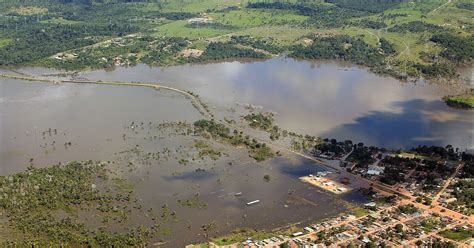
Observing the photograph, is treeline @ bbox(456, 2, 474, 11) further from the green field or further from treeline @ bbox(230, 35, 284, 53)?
treeline @ bbox(230, 35, 284, 53)

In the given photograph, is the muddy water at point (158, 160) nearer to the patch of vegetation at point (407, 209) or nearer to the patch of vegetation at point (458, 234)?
the patch of vegetation at point (407, 209)

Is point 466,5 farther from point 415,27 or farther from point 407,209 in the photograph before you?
point 407,209

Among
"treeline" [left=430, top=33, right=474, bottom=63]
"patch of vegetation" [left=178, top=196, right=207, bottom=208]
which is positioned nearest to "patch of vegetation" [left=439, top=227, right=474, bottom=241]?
"patch of vegetation" [left=178, top=196, right=207, bottom=208]

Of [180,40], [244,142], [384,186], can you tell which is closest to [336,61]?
[180,40]

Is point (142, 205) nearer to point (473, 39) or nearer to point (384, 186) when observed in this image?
point (384, 186)

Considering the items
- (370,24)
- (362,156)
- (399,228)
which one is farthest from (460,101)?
(370,24)

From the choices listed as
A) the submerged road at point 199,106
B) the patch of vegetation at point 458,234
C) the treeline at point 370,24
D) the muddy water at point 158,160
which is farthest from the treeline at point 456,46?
the patch of vegetation at point 458,234

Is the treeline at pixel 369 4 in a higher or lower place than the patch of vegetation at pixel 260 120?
higher
